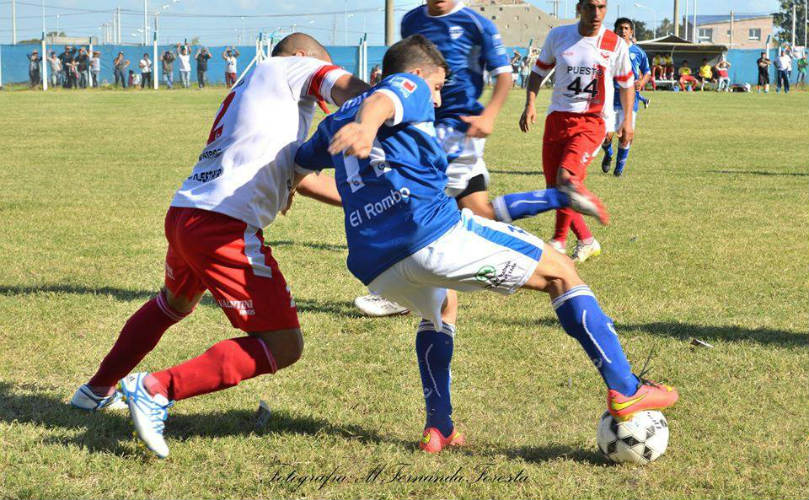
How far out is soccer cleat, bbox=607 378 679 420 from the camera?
3.63 metres

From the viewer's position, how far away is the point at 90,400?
428 cm

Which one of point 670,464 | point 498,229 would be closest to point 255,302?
point 498,229

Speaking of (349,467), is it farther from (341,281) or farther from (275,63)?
(341,281)

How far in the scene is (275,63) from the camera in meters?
3.80

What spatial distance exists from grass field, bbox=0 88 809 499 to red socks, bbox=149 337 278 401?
317mm

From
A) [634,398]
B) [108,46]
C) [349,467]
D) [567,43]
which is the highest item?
[108,46]

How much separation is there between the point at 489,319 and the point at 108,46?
49069mm

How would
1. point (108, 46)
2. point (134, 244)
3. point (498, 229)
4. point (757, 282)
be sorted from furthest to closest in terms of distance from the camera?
point (108, 46) → point (134, 244) → point (757, 282) → point (498, 229)

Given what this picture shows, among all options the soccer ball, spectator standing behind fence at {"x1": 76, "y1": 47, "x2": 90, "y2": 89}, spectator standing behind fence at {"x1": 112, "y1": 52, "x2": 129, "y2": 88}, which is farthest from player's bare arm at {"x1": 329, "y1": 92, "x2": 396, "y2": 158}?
spectator standing behind fence at {"x1": 112, "y1": 52, "x2": 129, "y2": 88}

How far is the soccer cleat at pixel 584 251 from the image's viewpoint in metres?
7.70

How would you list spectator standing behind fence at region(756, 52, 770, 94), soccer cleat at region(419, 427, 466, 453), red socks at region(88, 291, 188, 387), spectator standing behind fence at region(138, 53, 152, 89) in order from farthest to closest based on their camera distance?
spectator standing behind fence at region(138, 53, 152, 89) → spectator standing behind fence at region(756, 52, 770, 94) → red socks at region(88, 291, 188, 387) → soccer cleat at region(419, 427, 466, 453)

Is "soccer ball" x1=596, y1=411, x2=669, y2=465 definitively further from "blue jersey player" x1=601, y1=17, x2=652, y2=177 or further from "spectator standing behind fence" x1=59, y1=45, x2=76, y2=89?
"spectator standing behind fence" x1=59, y1=45, x2=76, y2=89

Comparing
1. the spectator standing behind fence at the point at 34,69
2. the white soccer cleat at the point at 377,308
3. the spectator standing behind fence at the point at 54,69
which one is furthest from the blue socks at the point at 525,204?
the spectator standing behind fence at the point at 54,69

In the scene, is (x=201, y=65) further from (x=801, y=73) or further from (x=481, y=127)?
(x=481, y=127)
